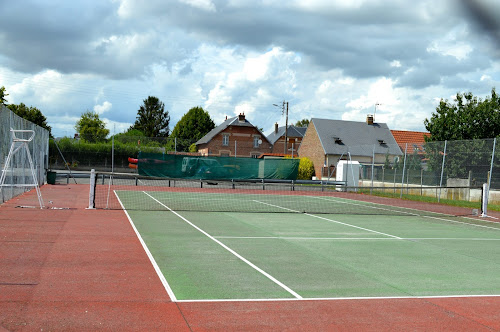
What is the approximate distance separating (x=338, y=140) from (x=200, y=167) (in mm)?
27441

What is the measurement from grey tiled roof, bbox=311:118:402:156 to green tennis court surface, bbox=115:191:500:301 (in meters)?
42.2

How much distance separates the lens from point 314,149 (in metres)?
61.0

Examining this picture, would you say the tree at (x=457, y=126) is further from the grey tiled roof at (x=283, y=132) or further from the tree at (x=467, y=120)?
the grey tiled roof at (x=283, y=132)

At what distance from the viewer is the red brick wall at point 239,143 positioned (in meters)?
69.7

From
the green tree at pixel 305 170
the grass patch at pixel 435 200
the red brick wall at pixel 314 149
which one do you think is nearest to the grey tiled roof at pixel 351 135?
the red brick wall at pixel 314 149

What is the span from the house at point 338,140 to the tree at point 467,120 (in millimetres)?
20725

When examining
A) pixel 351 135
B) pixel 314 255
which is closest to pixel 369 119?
pixel 351 135

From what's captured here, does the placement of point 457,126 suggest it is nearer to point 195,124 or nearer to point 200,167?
point 200,167

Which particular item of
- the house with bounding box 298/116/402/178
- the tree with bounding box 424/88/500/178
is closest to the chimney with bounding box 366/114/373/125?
the house with bounding box 298/116/402/178

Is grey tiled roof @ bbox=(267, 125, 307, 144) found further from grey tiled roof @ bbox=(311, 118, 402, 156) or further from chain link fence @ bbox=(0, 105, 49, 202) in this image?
chain link fence @ bbox=(0, 105, 49, 202)

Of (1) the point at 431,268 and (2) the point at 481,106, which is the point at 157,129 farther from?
(1) the point at 431,268

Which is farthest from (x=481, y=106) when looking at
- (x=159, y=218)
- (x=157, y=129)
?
(x=157, y=129)

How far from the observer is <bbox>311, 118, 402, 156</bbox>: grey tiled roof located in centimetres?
5941

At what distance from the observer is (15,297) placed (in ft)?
20.0
